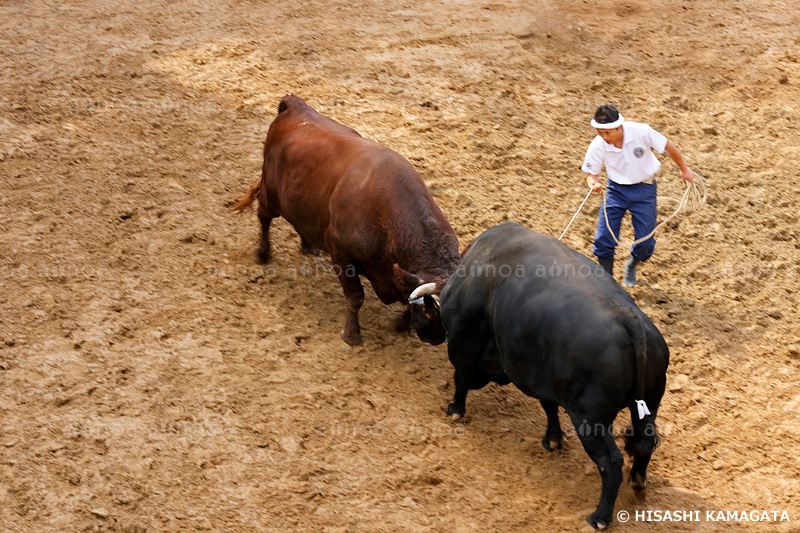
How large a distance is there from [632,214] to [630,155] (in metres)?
0.63

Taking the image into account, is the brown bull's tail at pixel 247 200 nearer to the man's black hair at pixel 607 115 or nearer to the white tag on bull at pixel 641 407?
the man's black hair at pixel 607 115

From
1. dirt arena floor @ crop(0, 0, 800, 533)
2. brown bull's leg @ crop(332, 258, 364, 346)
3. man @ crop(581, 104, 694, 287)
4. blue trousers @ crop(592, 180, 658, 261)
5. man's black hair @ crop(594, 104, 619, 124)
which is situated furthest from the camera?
blue trousers @ crop(592, 180, 658, 261)

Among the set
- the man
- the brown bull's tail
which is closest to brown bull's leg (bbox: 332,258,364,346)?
the brown bull's tail

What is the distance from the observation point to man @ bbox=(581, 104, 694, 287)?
6.99 m

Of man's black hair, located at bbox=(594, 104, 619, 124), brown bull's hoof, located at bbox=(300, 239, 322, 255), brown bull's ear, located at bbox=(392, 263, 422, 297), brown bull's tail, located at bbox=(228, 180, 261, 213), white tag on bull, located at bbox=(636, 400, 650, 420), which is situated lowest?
brown bull's hoof, located at bbox=(300, 239, 322, 255)

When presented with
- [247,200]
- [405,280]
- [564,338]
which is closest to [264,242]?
[247,200]

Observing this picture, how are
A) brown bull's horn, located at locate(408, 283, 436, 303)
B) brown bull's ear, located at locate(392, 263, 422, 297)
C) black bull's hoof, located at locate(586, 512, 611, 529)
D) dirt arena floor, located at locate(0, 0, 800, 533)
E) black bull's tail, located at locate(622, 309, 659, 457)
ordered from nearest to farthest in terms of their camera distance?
black bull's tail, located at locate(622, 309, 659, 457)
black bull's hoof, located at locate(586, 512, 611, 529)
dirt arena floor, located at locate(0, 0, 800, 533)
brown bull's horn, located at locate(408, 283, 436, 303)
brown bull's ear, located at locate(392, 263, 422, 297)

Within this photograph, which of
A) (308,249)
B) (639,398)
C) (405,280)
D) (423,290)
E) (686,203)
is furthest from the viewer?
(686,203)

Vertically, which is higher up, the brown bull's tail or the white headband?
the white headband

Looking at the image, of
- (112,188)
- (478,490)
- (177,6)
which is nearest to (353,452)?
(478,490)

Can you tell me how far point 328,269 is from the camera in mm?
8195

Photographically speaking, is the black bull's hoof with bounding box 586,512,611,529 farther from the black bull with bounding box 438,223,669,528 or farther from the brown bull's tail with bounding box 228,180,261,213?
the brown bull's tail with bounding box 228,180,261,213

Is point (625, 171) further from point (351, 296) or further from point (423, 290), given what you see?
point (351, 296)

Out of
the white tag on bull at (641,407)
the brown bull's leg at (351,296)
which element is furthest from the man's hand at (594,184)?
the white tag on bull at (641,407)
